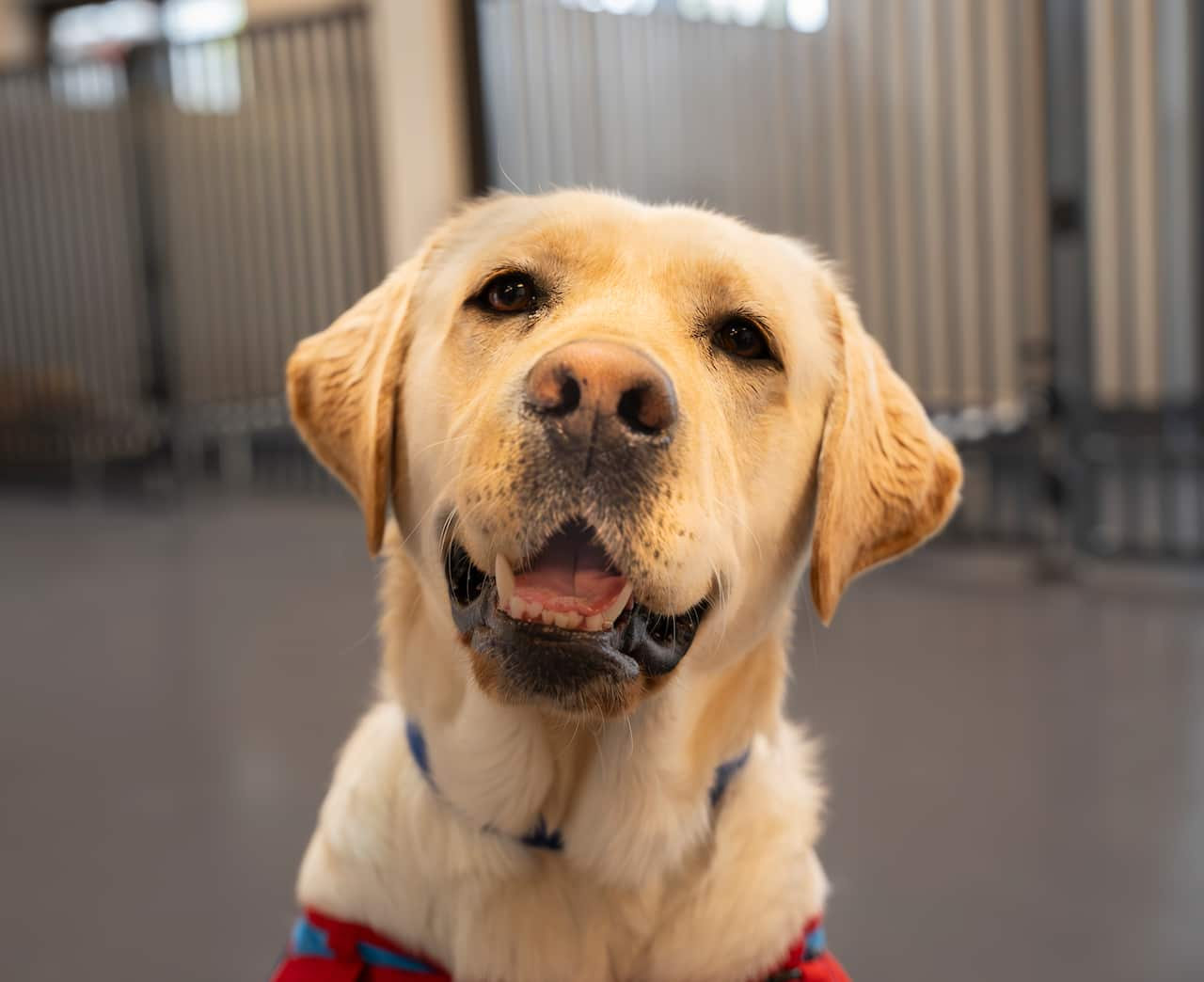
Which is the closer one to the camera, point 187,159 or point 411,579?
point 411,579

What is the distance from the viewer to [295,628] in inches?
145

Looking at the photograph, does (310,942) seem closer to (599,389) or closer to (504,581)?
(504,581)

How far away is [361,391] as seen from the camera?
49.5 inches

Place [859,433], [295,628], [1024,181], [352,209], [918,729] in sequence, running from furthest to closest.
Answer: [352,209] → [1024,181] → [295,628] → [918,729] → [859,433]

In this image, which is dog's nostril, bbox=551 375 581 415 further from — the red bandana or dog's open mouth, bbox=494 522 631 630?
the red bandana

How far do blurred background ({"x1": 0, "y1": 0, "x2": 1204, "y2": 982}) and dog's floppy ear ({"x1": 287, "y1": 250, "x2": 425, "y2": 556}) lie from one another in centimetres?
95

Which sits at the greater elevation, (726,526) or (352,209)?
(352,209)

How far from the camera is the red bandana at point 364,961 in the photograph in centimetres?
112

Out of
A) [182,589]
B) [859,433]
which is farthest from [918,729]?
[182,589]

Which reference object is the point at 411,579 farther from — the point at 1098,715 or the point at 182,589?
the point at 182,589

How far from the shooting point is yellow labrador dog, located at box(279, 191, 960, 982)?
0.97 metres

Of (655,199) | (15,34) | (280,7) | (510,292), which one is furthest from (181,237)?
(510,292)

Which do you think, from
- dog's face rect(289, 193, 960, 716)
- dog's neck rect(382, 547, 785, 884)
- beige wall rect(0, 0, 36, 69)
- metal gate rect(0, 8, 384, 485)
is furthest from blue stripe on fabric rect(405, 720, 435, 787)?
beige wall rect(0, 0, 36, 69)

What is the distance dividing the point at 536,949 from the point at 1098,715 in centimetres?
208
